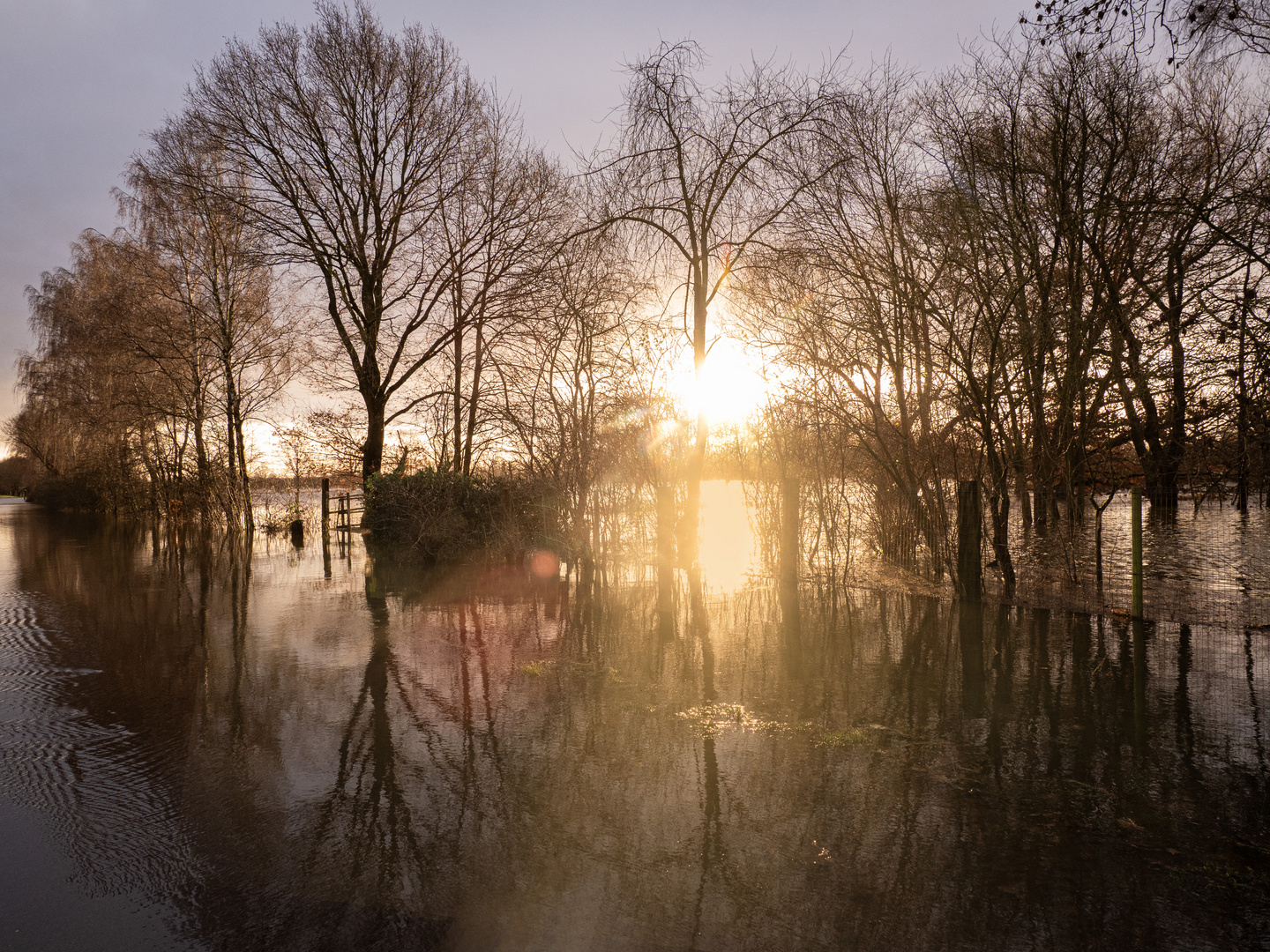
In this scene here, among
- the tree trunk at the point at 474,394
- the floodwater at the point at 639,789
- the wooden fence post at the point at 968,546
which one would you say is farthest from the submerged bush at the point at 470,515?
the wooden fence post at the point at 968,546

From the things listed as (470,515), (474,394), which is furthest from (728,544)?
(474,394)

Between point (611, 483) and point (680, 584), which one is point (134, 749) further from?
point (611, 483)

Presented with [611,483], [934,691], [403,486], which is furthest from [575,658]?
[403,486]

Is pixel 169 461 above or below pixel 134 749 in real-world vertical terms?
above

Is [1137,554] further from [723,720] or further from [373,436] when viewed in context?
[373,436]

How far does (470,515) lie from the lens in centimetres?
1586

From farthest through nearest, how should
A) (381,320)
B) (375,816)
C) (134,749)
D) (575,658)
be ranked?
(381,320) < (575,658) < (134,749) < (375,816)

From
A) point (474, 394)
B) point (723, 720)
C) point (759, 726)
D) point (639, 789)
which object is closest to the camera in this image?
point (639, 789)

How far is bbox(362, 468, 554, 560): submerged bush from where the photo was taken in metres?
14.3

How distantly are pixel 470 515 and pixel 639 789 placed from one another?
12192mm

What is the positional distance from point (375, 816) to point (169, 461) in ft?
89.8

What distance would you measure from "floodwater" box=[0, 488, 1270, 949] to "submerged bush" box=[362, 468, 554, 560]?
5967mm

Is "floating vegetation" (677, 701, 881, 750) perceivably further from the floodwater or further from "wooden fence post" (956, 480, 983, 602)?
"wooden fence post" (956, 480, 983, 602)

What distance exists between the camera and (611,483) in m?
12.5
